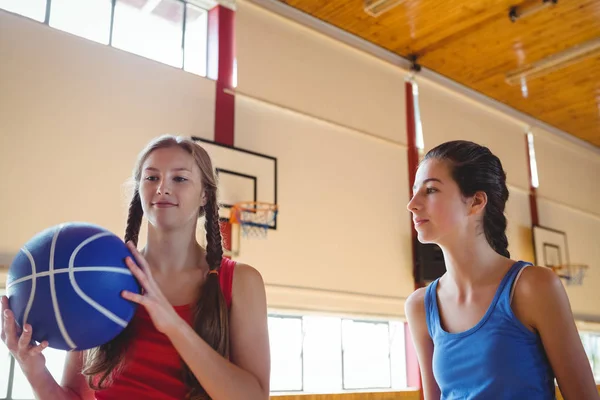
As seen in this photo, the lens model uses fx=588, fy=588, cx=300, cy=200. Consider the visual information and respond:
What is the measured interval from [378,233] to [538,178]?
346 cm

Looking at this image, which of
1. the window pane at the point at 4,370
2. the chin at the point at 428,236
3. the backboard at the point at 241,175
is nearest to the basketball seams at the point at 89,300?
the chin at the point at 428,236

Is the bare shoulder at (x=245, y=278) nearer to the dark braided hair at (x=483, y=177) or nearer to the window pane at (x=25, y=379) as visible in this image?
the dark braided hair at (x=483, y=177)

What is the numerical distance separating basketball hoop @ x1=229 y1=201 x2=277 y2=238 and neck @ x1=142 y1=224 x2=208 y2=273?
9.99 ft

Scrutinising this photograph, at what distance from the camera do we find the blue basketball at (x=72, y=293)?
1400mm

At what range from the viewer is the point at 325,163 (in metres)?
5.73

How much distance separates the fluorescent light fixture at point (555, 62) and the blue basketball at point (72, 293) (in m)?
6.34

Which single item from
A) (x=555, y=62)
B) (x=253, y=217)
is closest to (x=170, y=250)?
(x=253, y=217)

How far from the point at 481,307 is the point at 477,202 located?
12.4 inches

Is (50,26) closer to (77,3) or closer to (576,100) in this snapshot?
(77,3)

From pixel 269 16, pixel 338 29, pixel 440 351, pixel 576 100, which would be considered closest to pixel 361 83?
pixel 338 29

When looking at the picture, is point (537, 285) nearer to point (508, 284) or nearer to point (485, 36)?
point (508, 284)

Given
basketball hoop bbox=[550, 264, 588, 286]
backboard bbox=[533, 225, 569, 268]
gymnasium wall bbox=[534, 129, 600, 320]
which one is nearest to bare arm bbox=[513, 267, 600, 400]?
backboard bbox=[533, 225, 569, 268]

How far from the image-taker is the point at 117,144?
4.35 m

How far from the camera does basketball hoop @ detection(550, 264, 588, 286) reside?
7.89 metres
